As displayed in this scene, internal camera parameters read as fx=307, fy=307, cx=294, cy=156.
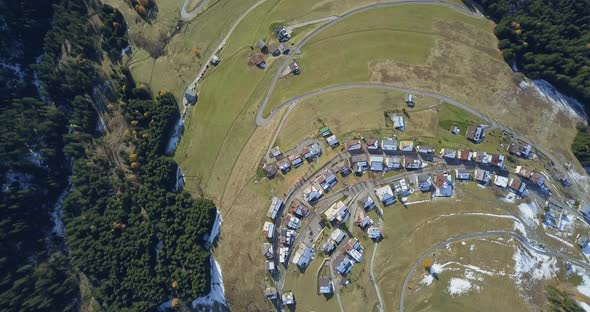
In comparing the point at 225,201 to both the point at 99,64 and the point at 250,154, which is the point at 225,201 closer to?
the point at 250,154

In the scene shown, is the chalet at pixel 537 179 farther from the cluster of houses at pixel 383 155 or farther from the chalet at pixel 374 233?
the chalet at pixel 374 233

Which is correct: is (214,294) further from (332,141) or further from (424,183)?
(424,183)

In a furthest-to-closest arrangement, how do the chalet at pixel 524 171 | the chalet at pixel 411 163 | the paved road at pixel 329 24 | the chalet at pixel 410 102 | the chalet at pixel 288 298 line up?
the paved road at pixel 329 24, the chalet at pixel 410 102, the chalet at pixel 411 163, the chalet at pixel 524 171, the chalet at pixel 288 298

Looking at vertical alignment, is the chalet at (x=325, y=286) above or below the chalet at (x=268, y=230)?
below

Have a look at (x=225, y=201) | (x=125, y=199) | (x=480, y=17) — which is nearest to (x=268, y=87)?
(x=225, y=201)

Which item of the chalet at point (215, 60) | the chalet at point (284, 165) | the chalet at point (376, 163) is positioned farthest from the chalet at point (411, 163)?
the chalet at point (215, 60)

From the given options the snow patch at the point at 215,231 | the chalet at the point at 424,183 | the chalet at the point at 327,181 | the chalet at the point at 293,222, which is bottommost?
the snow patch at the point at 215,231
